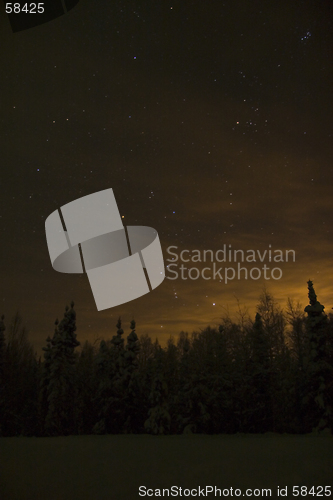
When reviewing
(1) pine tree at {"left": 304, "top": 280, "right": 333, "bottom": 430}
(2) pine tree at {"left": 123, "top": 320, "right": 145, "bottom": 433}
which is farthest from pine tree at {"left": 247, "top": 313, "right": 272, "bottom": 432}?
(2) pine tree at {"left": 123, "top": 320, "right": 145, "bottom": 433}

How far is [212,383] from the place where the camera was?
35375 millimetres

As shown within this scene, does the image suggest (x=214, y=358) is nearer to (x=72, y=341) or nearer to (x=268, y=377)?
(x=268, y=377)

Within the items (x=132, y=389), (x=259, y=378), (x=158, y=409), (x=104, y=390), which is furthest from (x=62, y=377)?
(x=259, y=378)

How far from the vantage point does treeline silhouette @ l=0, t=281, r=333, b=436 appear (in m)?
31.2

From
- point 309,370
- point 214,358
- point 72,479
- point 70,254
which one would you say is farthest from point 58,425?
point 72,479

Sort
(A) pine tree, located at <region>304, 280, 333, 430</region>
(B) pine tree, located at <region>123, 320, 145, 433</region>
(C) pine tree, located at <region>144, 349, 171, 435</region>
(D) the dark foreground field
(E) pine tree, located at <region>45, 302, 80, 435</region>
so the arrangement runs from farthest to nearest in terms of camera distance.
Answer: (B) pine tree, located at <region>123, 320, 145, 433</region>
(E) pine tree, located at <region>45, 302, 80, 435</region>
(C) pine tree, located at <region>144, 349, 171, 435</region>
(A) pine tree, located at <region>304, 280, 333, 430</region>
(D) the dark foreground field

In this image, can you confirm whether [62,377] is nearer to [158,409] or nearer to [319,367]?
[158,409]

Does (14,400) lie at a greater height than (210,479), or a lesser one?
lesser

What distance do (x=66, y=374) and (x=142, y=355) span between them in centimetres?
1658

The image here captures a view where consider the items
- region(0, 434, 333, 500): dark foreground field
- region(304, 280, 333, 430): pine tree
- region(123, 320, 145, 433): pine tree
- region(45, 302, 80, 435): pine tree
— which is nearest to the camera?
region(0, 434, 333, 500): dark foreground field

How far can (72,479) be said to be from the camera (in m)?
9.23

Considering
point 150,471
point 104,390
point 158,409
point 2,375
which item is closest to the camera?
point 150,471

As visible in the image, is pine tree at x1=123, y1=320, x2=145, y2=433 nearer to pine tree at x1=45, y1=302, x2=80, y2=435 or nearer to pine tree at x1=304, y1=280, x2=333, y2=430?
pine tree at x1=45, y1=302, x2=80, y2=435

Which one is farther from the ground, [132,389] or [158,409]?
[132,389]
